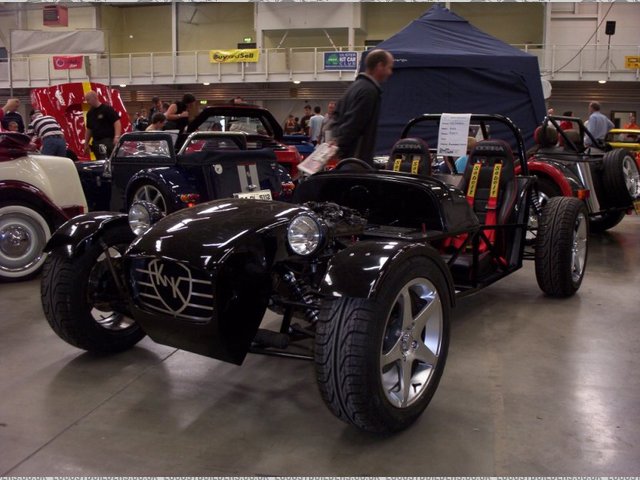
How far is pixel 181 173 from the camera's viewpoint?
22.4ft

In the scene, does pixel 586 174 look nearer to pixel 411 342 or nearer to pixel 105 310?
pixel 411 342

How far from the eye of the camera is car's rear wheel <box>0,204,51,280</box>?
5.81 meters

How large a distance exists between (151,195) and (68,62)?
74.9 ft

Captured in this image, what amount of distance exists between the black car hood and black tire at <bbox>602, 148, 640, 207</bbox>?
539 centimetres

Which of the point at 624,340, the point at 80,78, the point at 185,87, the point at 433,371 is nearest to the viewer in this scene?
the point at 433,371

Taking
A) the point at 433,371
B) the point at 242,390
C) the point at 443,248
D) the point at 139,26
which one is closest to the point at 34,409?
the point at 242,390

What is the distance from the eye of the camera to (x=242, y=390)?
338 cm

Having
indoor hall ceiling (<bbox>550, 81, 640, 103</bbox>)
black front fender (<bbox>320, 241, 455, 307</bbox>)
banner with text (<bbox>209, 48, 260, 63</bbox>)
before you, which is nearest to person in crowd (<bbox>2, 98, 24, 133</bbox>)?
black front fender (<bbox>320, 241, 455, 307</bbox>)

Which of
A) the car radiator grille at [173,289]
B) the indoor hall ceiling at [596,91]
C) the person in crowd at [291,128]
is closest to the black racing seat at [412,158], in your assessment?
the car radiator grille at [173,289]

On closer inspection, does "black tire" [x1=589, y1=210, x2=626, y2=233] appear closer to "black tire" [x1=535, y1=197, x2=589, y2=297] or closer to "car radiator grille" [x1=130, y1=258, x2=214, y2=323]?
"black tire" [x1=535, y1=197, x2=589, y2=297]

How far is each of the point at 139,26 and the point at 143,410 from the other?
102 ft

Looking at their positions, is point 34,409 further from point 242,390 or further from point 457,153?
point 457,153

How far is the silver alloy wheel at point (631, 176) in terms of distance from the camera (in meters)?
7.72

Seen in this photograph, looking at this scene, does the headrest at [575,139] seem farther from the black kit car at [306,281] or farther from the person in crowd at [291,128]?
the person in crowd at [291,128]
